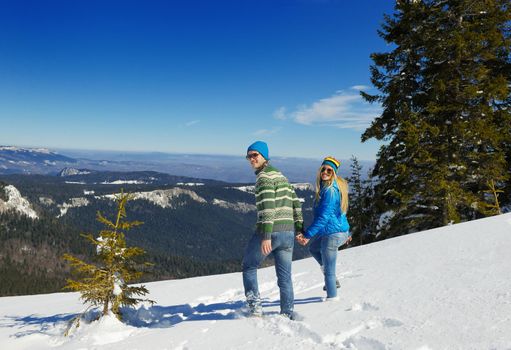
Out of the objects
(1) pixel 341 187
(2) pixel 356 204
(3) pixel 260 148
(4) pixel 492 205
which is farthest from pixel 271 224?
(2) pixel 356 204

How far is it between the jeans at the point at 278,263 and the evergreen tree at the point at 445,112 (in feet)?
35.6

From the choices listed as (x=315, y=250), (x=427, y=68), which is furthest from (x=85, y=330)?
(x=427, y=68)

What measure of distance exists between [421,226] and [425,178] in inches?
112

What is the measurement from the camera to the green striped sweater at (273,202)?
14.8ft

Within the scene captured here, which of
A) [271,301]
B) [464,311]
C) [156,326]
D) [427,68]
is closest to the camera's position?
[464,311]

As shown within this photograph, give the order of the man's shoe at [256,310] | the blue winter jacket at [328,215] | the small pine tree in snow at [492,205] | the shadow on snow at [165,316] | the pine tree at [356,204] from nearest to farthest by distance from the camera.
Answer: the man's shoe at [256,310], the blue winter jacket at [328,215], the shadow on snow at [165,316], the small pine tree in snow at [492,205], the pine tree at [356,204]

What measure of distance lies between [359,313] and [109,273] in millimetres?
4395

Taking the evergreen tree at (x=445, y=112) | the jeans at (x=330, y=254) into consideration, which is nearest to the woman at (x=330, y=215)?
the jeans at (x=330, y=254)

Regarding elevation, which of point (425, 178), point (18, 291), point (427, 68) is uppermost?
point (427, 68)

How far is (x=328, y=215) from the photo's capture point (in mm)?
5215

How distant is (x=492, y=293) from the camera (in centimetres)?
434

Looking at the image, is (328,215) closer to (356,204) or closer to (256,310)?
(256,310)

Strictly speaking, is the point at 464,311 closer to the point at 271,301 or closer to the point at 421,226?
the point at 271,301

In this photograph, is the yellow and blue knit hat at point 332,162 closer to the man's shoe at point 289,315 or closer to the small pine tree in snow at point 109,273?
the man's shoe at point 289,315
